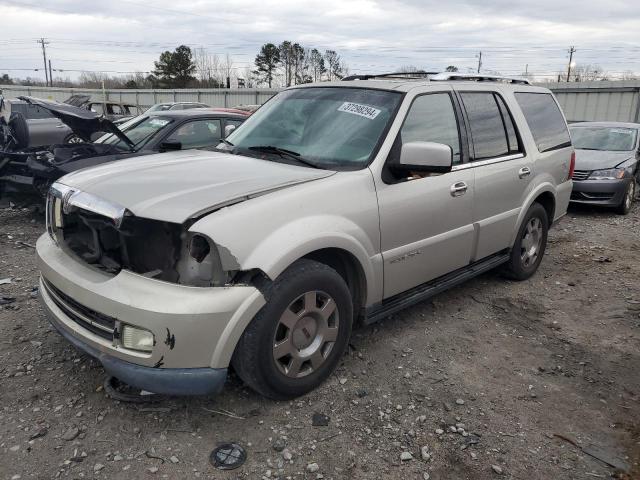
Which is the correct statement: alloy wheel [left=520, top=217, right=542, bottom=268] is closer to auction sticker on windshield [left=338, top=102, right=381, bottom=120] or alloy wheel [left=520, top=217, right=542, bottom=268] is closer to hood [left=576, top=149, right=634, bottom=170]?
auction sticker on windshield [left=338, top=102, right=381, bottom=120]

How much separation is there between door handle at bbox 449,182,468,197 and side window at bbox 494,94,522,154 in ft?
3.18

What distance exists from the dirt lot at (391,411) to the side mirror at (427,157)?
136 cm

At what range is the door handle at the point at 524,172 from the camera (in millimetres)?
→ 4579

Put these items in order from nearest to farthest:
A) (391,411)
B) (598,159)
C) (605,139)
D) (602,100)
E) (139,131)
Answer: (391,411), (139,131), (598,159), (605,139), (602,100)

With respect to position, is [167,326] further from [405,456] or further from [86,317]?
[405,456]

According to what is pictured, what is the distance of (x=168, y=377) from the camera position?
250cm

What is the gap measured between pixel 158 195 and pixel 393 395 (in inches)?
72.4

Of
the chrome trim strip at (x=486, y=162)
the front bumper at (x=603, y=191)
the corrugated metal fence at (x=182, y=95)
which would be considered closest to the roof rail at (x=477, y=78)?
the chrome trim strip at (x=486, y=162)

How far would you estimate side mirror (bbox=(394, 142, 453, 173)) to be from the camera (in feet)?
10.4

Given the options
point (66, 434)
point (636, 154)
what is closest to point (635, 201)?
point (636, 154)

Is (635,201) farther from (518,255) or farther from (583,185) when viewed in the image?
(518,255)

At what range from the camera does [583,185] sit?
8828mm

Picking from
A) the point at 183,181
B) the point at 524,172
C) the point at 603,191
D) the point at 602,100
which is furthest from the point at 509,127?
the point at 602,100

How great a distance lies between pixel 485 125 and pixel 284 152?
1846 mm
